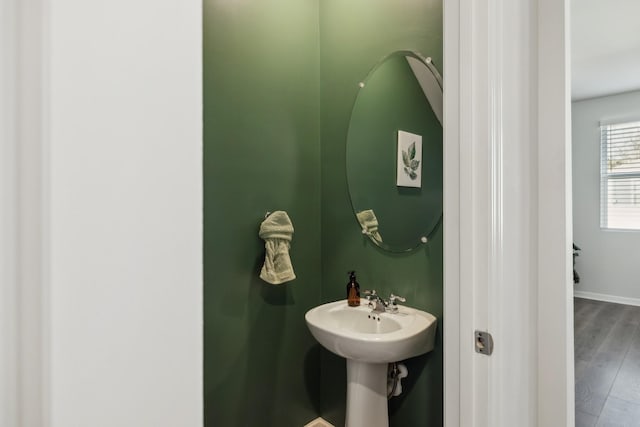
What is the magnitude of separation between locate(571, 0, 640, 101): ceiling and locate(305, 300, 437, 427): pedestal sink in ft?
8.40

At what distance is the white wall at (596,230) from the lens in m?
4.33

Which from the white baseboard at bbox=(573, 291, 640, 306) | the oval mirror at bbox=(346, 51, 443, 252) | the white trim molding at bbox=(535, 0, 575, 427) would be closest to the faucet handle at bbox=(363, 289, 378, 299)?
the oval mirror at bbox=(346, 51, 443, 252)

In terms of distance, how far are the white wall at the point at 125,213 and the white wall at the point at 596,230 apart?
566cm

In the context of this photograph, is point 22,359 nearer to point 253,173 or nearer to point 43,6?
point 43,6

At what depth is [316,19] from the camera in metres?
1.94

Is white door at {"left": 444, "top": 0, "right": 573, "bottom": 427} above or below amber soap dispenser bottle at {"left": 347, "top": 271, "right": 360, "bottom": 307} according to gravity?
above

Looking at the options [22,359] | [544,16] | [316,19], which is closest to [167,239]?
[22,359]

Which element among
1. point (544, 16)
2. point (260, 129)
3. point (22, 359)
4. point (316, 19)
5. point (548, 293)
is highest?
point (316, 19)

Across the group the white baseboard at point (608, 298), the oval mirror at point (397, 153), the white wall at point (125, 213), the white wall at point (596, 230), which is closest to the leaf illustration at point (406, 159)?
the oval mirror at point (397, 153)

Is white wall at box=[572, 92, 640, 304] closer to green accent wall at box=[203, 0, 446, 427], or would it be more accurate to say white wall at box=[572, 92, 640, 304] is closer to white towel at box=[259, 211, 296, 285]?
green accent wall at box=[203, 0, 446, 427]

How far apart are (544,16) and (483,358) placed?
3.38 feet

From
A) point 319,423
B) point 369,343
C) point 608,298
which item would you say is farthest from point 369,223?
point 608,298

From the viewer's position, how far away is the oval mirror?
152cm

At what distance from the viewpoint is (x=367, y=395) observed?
1.50 metres
